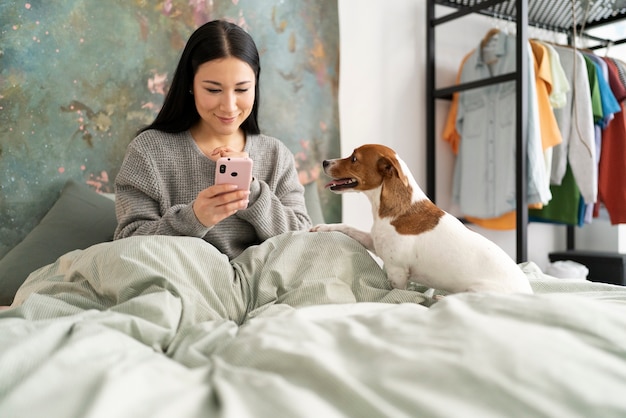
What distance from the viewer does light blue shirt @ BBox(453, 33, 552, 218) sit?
2.29m

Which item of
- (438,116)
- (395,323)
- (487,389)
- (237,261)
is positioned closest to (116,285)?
(237,261)

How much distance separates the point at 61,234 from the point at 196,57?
675 millimetres

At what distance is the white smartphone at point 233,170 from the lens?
1.06 metres

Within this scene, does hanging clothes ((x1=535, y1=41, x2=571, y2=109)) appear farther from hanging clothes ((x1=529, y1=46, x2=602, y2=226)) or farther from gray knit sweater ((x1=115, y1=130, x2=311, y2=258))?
gray knit sweater ((x1=115, y1=130, x2=311, y2=258))

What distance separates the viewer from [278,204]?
1333mm

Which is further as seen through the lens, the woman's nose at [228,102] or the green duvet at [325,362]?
the woman's nose at [228,102]

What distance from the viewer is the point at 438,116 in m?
2.71

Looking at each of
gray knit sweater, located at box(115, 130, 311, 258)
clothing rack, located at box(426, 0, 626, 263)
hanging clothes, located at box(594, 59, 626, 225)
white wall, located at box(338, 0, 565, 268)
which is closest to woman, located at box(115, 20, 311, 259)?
gray knit sweater, located at box(115, 130, 311, 258)

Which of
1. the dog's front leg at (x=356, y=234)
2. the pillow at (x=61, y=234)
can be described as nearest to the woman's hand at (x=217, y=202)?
the dog's front leg at (x=356, y=234)

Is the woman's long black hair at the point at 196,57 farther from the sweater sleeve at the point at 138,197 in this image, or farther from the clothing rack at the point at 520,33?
the clothing rack at the point at 520,33

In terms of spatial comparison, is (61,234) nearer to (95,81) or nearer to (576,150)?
(95,81)

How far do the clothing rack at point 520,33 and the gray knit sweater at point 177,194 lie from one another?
1.27m

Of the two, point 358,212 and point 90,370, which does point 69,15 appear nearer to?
point 358,212

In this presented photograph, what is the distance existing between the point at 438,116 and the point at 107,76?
161 cm
